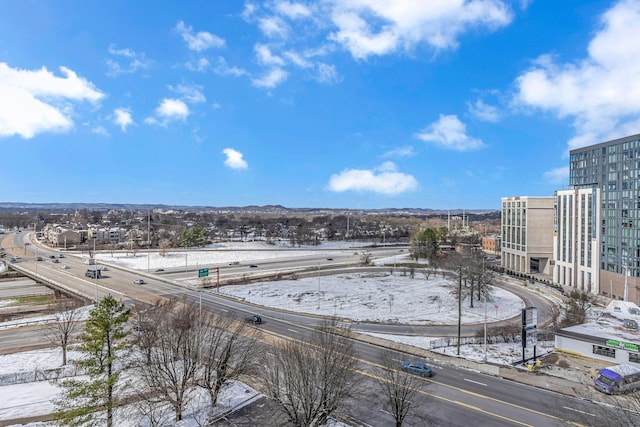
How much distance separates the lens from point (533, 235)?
87250 mm

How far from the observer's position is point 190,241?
422ft

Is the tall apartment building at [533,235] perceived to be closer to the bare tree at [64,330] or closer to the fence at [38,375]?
the bare tree at [64,330]

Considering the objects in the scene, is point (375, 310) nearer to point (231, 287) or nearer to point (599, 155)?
point (231, 287)

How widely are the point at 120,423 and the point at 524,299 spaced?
5863 cm

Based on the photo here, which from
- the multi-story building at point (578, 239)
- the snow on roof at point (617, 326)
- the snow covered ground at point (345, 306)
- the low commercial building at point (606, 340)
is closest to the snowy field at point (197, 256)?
the snow covered ground at point (345, 306)

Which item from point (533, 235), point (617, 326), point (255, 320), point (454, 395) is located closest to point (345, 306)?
point (255, 320)

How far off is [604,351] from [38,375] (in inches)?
1815

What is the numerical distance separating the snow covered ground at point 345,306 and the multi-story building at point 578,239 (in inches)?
710

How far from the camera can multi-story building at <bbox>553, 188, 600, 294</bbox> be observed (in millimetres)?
68688

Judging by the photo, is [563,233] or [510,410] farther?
[563,233]

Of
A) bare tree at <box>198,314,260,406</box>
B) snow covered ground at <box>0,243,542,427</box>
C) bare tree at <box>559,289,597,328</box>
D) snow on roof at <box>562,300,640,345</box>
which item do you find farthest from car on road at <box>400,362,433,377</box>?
bare tree at <box>559,289,597,328</box>

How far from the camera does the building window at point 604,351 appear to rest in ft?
107

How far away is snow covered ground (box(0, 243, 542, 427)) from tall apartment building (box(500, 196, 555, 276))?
24792 mm

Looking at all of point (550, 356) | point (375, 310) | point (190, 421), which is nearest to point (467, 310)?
point (375, 310)
